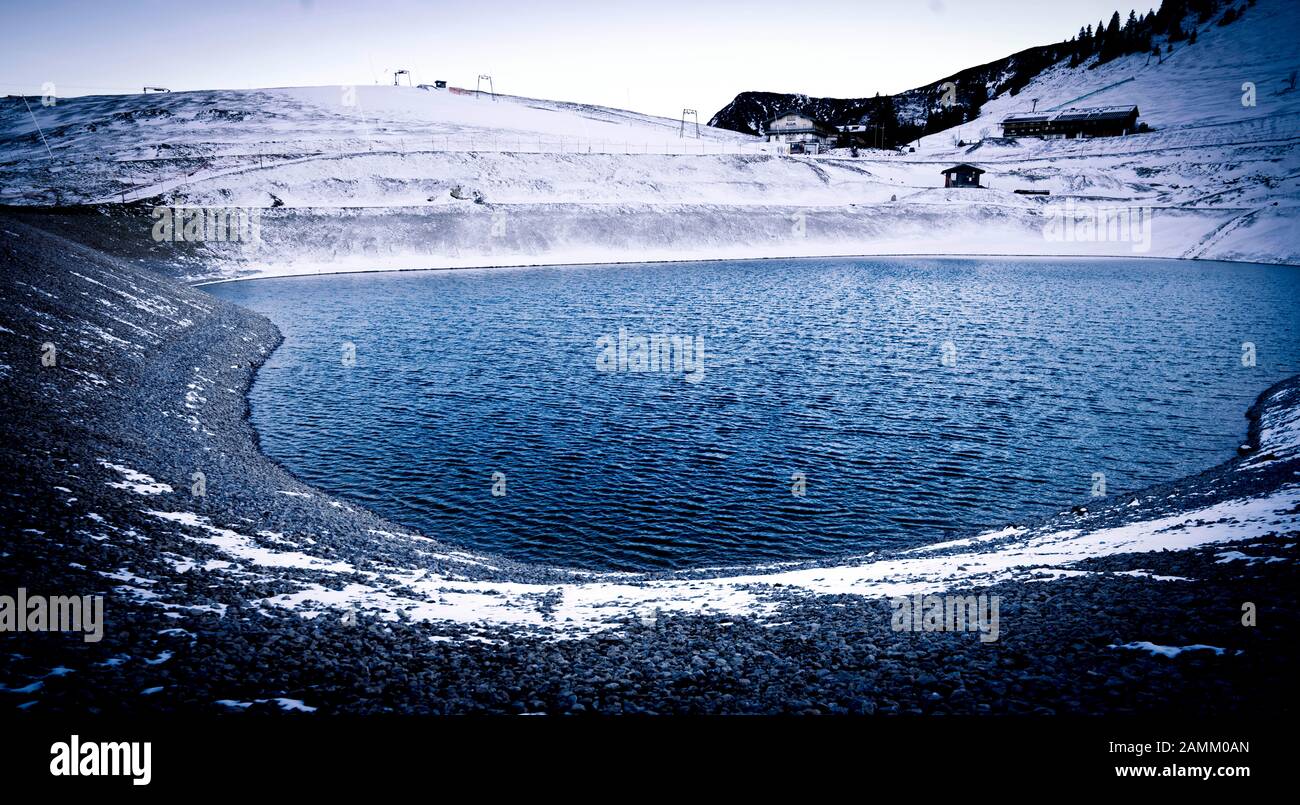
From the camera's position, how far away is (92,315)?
42.8 metres

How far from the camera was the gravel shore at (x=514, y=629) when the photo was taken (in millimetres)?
11859

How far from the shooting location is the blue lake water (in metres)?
27.0

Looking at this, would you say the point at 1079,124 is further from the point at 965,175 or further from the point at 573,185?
the point at 573,185

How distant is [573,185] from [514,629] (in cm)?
12224

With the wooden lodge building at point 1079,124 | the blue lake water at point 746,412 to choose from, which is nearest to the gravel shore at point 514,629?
the blue lake water at point 746,412

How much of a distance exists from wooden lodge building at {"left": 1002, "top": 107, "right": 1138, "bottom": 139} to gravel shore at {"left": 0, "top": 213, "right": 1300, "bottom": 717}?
643 feet

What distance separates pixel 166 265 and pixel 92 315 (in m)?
48.8

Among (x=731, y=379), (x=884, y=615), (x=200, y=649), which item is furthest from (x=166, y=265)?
(x=884, y=615)

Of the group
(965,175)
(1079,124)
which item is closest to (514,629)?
(965,175)

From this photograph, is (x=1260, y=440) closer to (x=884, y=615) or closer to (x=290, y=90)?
(x=884, y=615)

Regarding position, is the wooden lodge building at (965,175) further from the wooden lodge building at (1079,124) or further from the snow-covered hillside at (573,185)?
the wooden lodge building at (1079,124)
